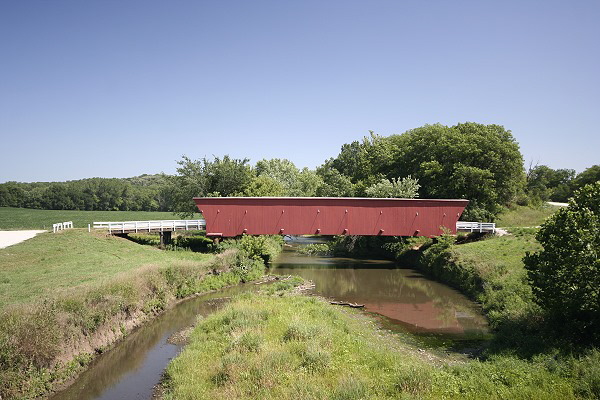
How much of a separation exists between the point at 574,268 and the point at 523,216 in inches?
1383

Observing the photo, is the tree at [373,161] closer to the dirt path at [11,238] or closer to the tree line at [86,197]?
the dirt path at [11,238]

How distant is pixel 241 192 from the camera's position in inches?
1705

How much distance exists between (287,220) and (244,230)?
144 inches

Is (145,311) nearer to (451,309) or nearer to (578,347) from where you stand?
(451,309)

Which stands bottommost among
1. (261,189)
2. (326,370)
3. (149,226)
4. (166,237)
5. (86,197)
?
(326,370)

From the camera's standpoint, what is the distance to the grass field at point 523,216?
41688 mm

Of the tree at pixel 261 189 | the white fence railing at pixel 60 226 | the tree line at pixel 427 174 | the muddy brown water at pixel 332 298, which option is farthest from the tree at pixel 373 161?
the white fence railing at pixel 60 226

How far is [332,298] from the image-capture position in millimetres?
23719

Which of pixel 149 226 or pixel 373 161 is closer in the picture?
pixel 149 226

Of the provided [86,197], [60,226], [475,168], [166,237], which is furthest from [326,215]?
[86,197]

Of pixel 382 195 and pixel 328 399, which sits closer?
pixel 328 399

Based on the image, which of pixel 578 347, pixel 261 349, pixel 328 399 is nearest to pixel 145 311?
pixel 261 349

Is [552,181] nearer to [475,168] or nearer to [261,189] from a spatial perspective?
[475,168]

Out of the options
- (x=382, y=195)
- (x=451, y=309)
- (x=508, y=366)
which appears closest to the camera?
(x=508, y=366)
